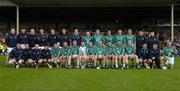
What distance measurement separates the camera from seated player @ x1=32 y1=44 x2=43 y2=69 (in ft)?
57.3

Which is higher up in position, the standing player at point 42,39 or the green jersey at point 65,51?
the standing player at point 42,39

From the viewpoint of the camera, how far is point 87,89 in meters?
11.6

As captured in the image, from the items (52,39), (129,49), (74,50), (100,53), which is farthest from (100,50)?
(52,39)

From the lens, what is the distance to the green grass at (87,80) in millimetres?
11812

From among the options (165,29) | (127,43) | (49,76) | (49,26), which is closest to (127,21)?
(165,29)

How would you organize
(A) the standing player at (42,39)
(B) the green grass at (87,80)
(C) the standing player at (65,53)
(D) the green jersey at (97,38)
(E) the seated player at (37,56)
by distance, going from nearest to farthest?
(B) the green grass at (87,80), (E) the seated player at (37,56), (C) the standing player at (65,53), (A) the standing player at (42,39), (D) the green jersey at (97,38)

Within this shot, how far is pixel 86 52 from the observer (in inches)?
695

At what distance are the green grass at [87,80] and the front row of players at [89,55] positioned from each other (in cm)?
143

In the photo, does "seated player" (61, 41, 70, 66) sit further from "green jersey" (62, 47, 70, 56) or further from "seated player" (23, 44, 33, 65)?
"seated player" (23, 44, 33, 65)

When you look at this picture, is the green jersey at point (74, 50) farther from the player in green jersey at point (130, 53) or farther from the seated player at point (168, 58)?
the seated player at point (168, 58)

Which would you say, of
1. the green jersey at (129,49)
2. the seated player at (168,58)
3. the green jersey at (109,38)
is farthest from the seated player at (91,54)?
the seated player at (168,58)

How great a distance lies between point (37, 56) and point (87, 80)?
15.2ft

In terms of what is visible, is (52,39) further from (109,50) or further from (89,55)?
(109,50)

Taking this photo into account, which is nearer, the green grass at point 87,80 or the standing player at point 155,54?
the green grass at point 87,80
